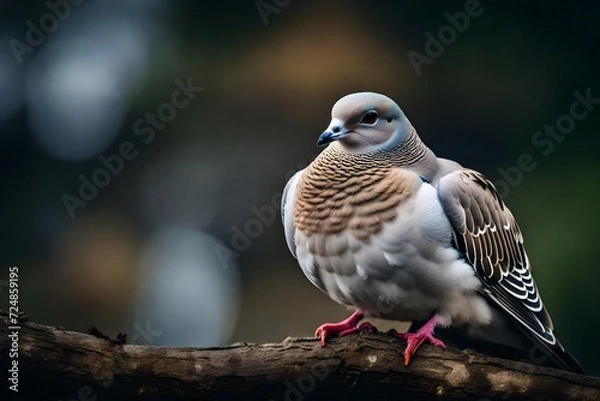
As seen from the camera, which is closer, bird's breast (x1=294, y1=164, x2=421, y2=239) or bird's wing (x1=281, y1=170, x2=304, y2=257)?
bird's breast (x1=294, y1=164, x2=421, y2=239)

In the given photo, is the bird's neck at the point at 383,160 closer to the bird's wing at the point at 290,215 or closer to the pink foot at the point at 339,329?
the bird's wing at the point at 290,215

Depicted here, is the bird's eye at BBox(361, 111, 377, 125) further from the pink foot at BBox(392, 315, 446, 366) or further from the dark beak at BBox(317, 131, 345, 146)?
the pink foot at BBox(392, 315, 446, 366)

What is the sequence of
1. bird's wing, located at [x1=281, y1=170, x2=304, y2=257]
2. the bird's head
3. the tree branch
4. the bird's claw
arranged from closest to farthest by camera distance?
the tree branch → the bird's claw → the bird's head → bird's wing, located at [x1=281, y1=170, x2=304, y2=257]

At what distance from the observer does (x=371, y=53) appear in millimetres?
4848

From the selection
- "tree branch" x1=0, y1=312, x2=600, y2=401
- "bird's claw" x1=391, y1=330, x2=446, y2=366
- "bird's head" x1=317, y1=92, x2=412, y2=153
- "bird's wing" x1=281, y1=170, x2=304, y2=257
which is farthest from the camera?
"bird's wing" x1=281, y1=170, x2=304, y2=257

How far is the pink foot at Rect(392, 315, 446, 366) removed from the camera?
246 centimetres

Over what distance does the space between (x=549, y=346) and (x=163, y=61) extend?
290cm

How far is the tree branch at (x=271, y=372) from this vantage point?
2227 millimetres

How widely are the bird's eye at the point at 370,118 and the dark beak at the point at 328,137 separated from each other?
0.28 ft

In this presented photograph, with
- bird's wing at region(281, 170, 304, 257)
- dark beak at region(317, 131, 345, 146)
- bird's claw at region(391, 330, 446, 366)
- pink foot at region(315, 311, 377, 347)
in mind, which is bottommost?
bird's claw at region(391, 330, 446, 366)

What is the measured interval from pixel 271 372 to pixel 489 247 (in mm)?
784

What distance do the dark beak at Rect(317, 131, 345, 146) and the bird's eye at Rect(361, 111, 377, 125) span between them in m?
0.08

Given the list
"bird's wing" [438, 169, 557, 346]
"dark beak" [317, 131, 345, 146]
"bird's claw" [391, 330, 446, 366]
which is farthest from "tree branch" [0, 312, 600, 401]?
"dark beak" [317, 131, 345, 146]

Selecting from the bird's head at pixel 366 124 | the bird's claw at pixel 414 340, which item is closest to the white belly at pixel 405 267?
the bird's claw at pixel 414 340
